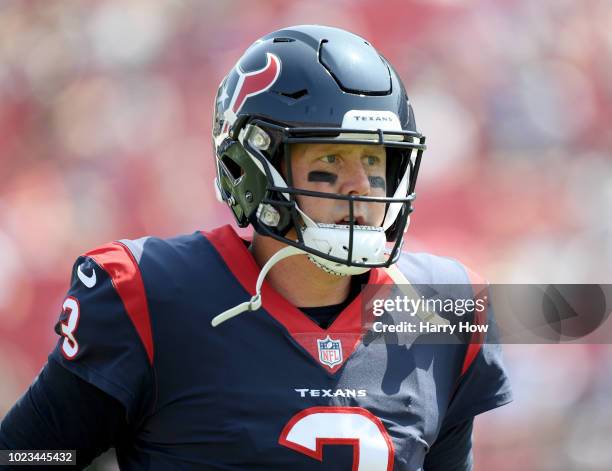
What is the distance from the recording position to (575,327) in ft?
10.2

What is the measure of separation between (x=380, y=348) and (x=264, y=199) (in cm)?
34

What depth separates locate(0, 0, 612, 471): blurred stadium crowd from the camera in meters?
3.16

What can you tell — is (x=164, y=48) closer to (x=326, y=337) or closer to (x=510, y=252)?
(x=510, y=252)

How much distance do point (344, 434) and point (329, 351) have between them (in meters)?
0.15

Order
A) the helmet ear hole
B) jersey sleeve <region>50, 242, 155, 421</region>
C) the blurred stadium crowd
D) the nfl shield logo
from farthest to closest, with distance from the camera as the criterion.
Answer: the blurred stadium crowd
the helmet ear hole
the nfl shield logo
jersey sleeve <region>50, 242, 155, 421</region>

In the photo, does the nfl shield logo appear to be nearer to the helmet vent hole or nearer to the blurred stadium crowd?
the helmet vent hole

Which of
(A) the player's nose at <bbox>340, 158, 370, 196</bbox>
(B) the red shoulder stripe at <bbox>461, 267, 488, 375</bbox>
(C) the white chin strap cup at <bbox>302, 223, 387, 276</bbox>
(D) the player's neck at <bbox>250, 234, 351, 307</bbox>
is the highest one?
(A) the player's nose at <bbox>340, 158, 370, 196</bbox>

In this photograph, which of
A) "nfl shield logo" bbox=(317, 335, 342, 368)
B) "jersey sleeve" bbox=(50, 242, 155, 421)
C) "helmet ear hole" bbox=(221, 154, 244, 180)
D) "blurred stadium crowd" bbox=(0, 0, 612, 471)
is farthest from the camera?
"blurred stadium crowd" bbox=(0, 0, 612, 471)

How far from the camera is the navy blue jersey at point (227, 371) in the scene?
147cm

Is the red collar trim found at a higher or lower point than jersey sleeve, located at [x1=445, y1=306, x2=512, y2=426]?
higher

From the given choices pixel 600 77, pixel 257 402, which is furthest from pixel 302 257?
pixel 600 77

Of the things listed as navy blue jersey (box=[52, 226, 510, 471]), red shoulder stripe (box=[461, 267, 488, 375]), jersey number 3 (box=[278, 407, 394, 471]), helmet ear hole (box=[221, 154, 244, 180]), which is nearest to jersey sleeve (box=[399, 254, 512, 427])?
red shoulder stripe (box=[461, 267, 488, 375])

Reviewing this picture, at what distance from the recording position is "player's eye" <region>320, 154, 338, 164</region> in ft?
5.21

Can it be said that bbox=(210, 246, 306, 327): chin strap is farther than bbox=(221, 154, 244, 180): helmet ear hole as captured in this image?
No
